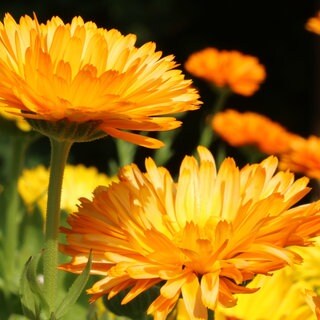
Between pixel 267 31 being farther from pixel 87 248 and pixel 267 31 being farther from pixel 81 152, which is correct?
pixel 87 248

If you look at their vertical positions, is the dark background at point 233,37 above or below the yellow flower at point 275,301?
below

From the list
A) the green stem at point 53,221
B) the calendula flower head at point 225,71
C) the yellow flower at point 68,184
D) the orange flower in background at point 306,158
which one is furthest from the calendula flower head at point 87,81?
the calendula flower head at point 225,71

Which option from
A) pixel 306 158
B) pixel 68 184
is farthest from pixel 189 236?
pixel 68 184

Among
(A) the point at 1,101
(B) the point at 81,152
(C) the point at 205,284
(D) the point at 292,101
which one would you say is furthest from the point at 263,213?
(D) the point at 292,101

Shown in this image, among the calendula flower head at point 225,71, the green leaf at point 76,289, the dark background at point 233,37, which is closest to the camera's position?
the green leaf at point 76,289

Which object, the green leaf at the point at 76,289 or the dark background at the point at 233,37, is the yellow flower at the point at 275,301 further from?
the dark background at the point at 233,37
